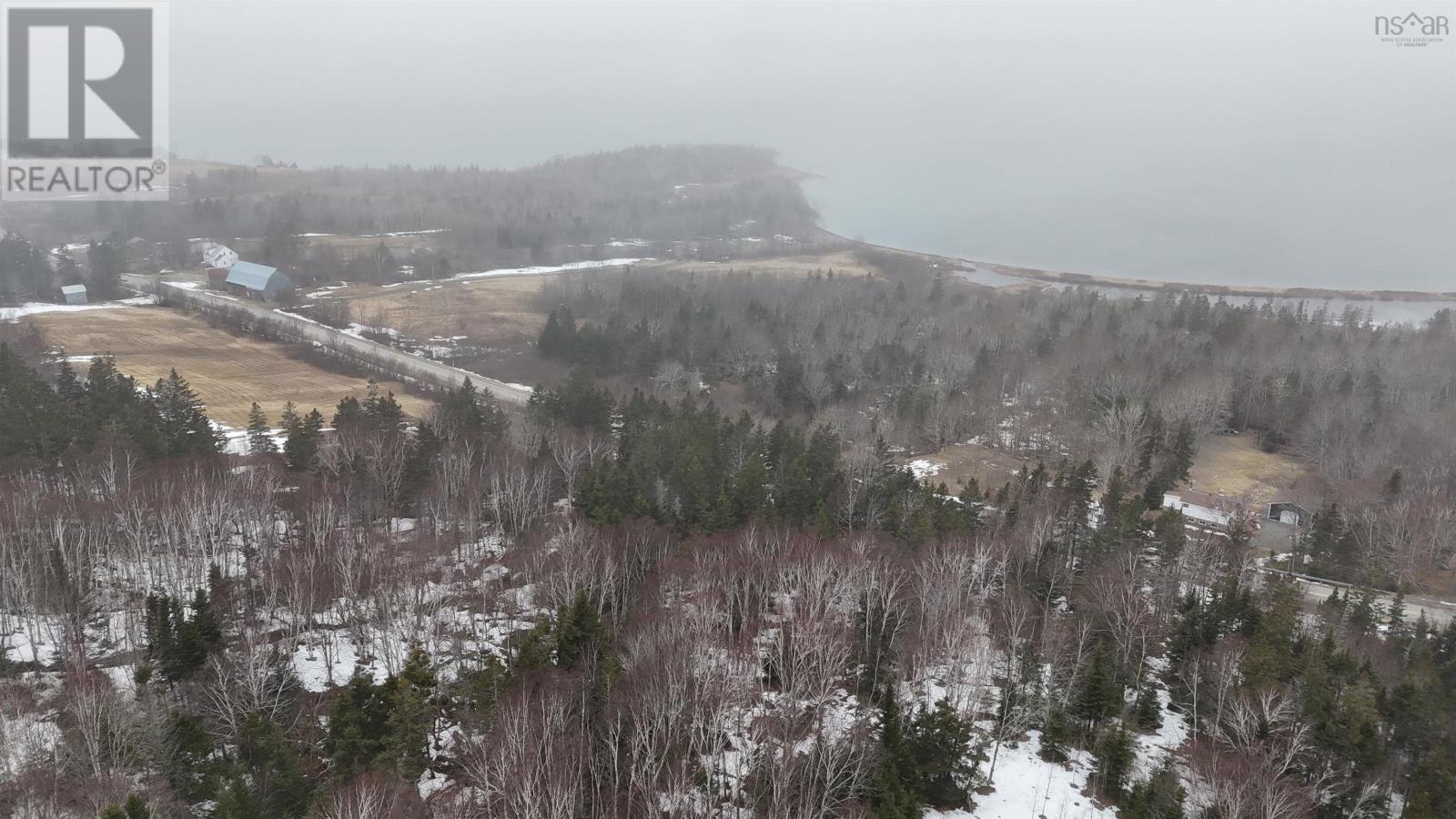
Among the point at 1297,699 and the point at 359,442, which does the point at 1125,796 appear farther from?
the point at 359,442

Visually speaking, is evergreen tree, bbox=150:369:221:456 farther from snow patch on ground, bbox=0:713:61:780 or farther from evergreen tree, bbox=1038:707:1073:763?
evergreen tree, bbox=1038:707:1073:763

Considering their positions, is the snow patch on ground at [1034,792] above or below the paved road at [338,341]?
below

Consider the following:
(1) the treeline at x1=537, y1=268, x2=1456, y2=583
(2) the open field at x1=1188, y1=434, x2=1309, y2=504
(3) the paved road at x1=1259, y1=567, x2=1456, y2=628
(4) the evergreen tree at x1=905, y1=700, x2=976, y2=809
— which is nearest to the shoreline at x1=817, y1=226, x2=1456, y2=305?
(1) the treeline at x1=537, y1=268, x2=1456, y2=583

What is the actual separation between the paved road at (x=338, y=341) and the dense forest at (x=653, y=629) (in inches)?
780

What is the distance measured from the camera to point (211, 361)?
83.7m

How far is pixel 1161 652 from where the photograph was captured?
38000 millimetres

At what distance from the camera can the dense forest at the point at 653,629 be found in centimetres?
2505

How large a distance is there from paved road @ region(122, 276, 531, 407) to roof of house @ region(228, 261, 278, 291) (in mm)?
4129

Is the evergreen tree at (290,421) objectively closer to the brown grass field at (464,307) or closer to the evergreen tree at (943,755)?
the evergreen tree at (943,755)

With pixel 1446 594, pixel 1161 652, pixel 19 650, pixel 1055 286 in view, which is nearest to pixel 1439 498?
pixel 1446 594

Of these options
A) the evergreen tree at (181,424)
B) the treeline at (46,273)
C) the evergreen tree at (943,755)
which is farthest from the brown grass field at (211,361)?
the evergreen tree at (943,755)

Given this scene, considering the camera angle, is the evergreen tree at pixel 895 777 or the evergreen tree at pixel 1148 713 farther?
the evergreen tree at pixel 1148 713

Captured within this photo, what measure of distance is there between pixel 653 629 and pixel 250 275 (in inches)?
4744

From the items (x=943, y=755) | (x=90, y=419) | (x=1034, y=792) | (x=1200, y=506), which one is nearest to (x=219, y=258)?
(x=90, y=419)
